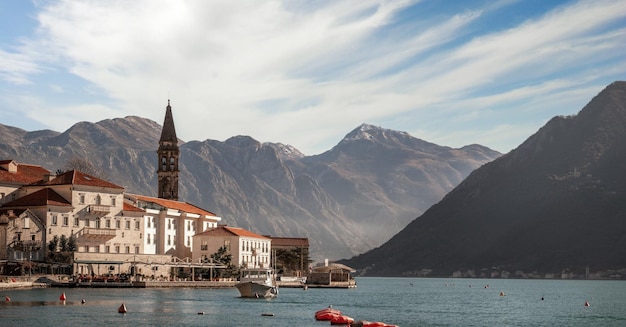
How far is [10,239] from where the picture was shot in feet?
482

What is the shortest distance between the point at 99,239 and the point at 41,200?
12557 mm

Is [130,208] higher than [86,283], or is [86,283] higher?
[130,208]

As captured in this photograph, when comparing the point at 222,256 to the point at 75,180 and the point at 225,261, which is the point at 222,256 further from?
the point at 75,180

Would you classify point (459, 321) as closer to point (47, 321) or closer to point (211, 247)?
point (47, 321)

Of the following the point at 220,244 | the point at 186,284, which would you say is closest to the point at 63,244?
the point at 186,284

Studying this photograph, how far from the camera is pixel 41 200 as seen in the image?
154875 millimetres

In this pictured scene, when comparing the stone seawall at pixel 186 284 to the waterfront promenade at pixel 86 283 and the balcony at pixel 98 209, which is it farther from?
the balcony at pixel 98 209

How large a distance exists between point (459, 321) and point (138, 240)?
81304 millimetres

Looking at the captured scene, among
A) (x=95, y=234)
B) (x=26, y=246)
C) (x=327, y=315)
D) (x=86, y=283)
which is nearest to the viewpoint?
(x=327, y=315)

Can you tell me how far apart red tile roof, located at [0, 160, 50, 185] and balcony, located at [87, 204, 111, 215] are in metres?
16.0

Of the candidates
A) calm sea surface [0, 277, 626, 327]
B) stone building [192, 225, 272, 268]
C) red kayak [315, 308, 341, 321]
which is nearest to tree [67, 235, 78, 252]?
Answer: calm sea surface [0, 277, 626, 327]

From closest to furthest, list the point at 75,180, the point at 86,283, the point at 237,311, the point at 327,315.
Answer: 1. the point at 327,315
2. the point at 237,311
3. the point at 86,283
4. the point at 75,180

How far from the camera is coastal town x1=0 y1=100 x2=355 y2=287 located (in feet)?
487

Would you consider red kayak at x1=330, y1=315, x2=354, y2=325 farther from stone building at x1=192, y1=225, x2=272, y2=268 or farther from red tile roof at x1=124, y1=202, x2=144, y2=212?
stone building at x1=192, y1=225, x2=272, y2=268
